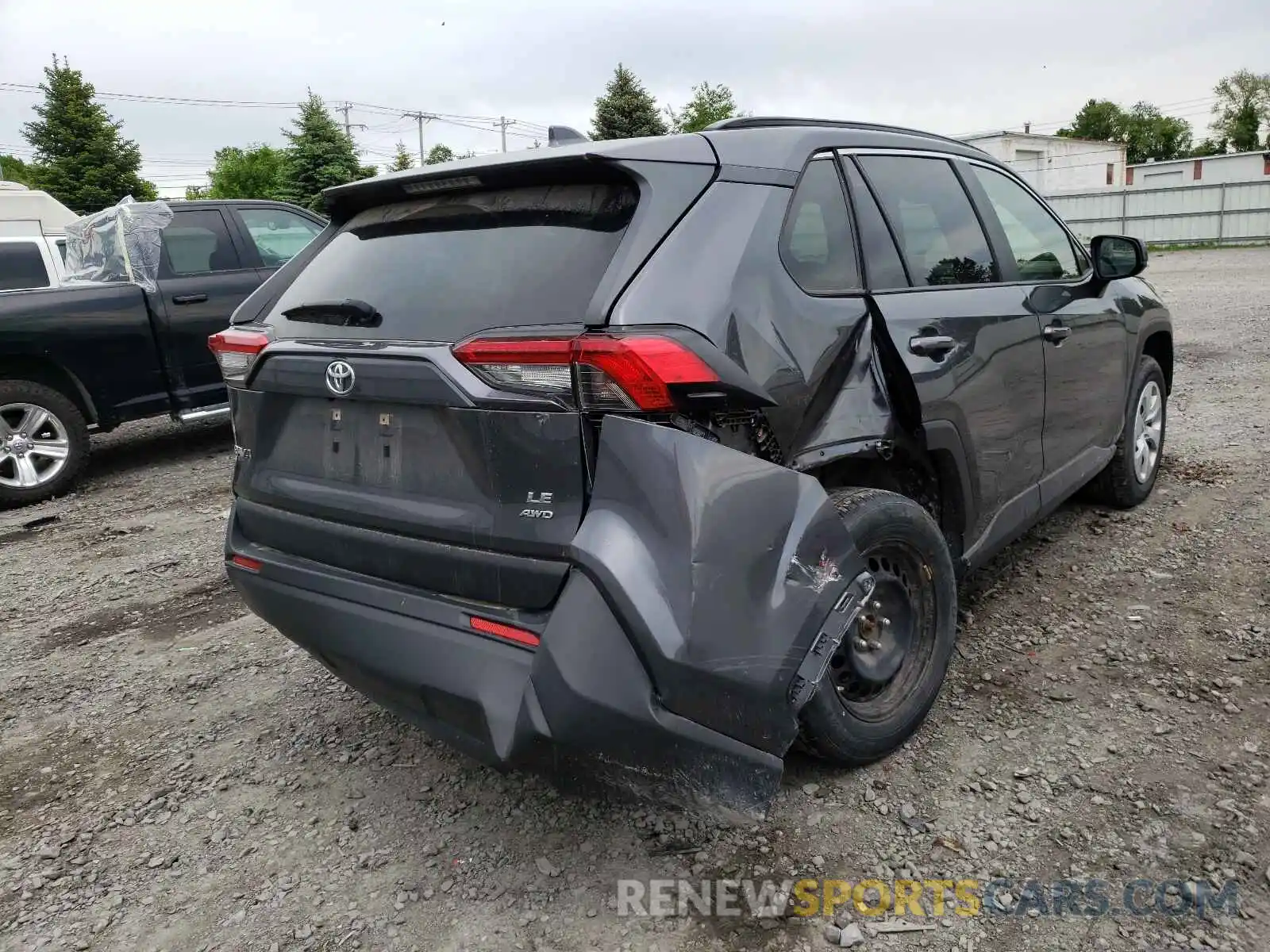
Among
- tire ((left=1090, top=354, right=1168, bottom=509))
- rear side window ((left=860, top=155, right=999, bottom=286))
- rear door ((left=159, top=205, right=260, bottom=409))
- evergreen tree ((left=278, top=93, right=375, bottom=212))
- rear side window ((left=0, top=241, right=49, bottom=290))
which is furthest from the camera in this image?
evergreen tree ((left=278, top=93, right=375, bottom=212))

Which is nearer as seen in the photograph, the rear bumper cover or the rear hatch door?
the rear bumper cover

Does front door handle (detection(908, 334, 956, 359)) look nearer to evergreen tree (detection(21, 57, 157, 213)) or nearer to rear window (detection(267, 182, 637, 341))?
rear window (detection(267, 182, 637, 341))

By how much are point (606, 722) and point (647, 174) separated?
1256 mm

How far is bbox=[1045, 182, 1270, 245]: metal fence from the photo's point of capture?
1099 inches

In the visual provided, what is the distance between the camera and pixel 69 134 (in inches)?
1347

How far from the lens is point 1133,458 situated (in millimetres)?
4641

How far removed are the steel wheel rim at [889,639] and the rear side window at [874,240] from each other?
80 cm

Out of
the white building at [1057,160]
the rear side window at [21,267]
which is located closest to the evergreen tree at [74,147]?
the rear side window at [21,267]

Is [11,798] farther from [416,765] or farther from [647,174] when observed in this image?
[647,174]

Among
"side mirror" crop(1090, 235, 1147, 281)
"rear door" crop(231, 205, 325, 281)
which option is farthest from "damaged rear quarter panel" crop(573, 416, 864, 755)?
"rear door" crop(231, 205, 325, 281)

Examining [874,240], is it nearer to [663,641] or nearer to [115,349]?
[663,641]

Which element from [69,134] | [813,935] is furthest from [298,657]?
[69,134]

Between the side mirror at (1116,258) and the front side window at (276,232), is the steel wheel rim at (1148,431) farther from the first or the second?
the front side window at (276,232)

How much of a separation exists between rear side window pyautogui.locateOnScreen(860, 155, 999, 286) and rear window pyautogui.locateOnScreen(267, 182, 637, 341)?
113cm
